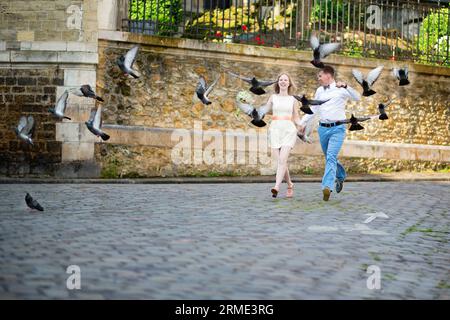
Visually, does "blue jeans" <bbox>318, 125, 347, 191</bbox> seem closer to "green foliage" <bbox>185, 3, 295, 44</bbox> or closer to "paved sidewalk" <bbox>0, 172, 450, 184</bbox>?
"paved sidewalk" <bbox>0, 172, 450, 184</bbox>

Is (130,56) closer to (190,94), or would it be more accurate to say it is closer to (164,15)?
(190,94)

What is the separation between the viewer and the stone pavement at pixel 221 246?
459 centimetres

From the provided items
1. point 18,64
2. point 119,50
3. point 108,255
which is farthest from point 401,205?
point 18,64

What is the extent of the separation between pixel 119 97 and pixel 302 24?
4.21 meters

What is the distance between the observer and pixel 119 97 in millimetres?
14164

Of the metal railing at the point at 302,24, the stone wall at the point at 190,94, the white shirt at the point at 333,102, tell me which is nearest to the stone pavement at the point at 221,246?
the white shirt at the point at 333,102

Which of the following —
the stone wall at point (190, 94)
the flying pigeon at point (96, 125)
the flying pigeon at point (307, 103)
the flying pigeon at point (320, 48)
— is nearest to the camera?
the flying pigeon at point (307, 103)

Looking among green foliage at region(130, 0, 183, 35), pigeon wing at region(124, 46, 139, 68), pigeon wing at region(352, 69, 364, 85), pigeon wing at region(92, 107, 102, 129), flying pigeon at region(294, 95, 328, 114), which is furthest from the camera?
green foliage at region(130, 0, 183, 35)

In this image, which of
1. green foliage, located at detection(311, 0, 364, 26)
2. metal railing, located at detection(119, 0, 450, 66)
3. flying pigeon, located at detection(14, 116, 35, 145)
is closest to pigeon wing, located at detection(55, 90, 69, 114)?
flying pigeon, located at detection(14, 116, 35, 145)

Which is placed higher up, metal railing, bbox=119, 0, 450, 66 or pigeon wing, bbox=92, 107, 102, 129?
metal railing, bbox=119, 0, 450, 66

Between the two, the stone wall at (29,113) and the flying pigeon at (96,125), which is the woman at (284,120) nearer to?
the flying pigeon at (96,125)

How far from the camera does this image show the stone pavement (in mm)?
4586

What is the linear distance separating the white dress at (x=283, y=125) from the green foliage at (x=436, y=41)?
7.64 m

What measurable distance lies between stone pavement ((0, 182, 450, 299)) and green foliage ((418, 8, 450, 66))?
705 cm
